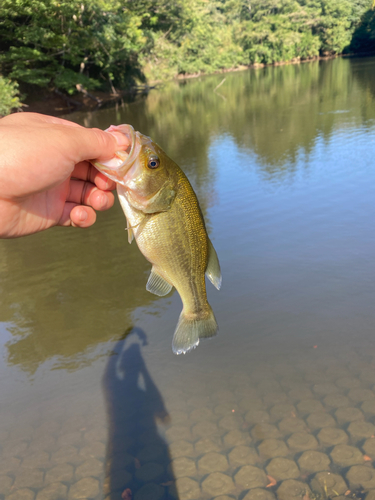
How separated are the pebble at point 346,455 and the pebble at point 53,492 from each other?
2606mm

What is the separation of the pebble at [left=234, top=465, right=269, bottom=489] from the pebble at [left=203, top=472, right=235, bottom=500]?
0.08 metres

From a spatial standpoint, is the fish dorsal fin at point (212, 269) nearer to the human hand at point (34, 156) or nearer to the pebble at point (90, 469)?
the human hand at point (34, 156)

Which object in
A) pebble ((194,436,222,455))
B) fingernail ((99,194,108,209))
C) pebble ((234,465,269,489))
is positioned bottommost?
pebble ((234,465,269,489))

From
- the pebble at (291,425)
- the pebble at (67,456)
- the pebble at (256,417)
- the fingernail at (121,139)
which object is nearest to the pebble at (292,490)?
the pebble at (291,425)

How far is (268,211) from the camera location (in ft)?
28.9

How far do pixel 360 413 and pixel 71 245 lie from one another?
6443 mm

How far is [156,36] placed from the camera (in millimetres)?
42219

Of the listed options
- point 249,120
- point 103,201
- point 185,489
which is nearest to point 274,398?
point 185,489

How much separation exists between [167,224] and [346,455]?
2942 millimetres

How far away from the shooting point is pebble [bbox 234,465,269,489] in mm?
3576

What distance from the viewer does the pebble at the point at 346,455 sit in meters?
3.63

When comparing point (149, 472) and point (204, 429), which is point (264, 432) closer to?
point (204, 429)

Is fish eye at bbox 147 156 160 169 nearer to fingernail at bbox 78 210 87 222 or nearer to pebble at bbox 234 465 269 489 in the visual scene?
fingernail at bbox 78 210 87 222

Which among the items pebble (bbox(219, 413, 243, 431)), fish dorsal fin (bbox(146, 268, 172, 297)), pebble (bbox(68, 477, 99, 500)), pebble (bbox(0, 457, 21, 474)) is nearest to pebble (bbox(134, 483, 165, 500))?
pebble (bbox(68, 477, 99, 500))
